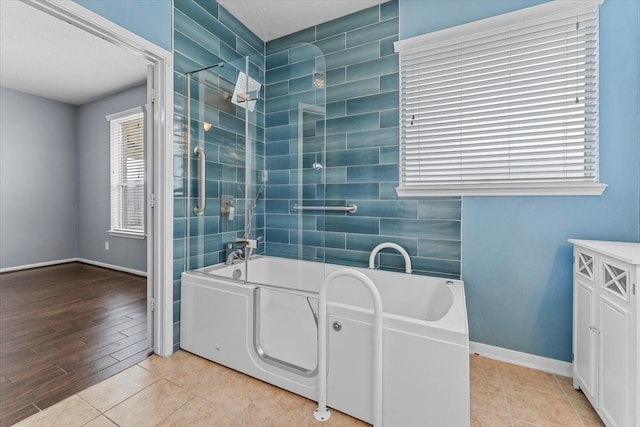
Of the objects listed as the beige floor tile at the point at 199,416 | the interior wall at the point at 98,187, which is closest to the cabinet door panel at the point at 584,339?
the beige floor tile at the point at 199,416

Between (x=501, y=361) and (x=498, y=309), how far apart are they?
36 cm

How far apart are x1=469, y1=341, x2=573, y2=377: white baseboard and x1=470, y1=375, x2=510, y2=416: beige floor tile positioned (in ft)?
0.84

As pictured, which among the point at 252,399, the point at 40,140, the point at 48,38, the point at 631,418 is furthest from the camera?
the point at 40,140

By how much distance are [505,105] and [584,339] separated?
4.98 feet

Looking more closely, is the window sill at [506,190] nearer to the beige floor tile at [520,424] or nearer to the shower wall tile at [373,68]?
the shower wall tile at [373,68]

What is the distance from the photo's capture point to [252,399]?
5.34 feet

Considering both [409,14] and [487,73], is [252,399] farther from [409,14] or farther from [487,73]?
[409,14]

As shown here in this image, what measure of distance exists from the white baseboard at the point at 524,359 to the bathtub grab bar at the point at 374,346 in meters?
1.14

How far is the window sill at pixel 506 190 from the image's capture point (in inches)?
70.0

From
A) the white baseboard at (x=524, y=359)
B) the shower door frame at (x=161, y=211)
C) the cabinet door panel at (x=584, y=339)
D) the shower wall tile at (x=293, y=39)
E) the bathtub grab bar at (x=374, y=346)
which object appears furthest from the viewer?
the shower wall tile at (x=293, y=39)

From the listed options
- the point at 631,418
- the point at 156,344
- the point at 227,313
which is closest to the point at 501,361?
the point at 631,418

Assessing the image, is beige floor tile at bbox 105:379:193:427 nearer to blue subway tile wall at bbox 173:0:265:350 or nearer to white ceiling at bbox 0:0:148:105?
blue subway tile wall at bbox 173:0:265:350

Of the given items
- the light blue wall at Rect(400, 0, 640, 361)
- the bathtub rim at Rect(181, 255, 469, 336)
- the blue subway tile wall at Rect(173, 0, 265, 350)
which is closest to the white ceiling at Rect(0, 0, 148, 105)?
the blue subway tile wall at Rect(173, 0, 265, 350)

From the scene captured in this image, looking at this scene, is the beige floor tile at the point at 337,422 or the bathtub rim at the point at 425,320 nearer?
the bathtub rim at the point at 425,320
